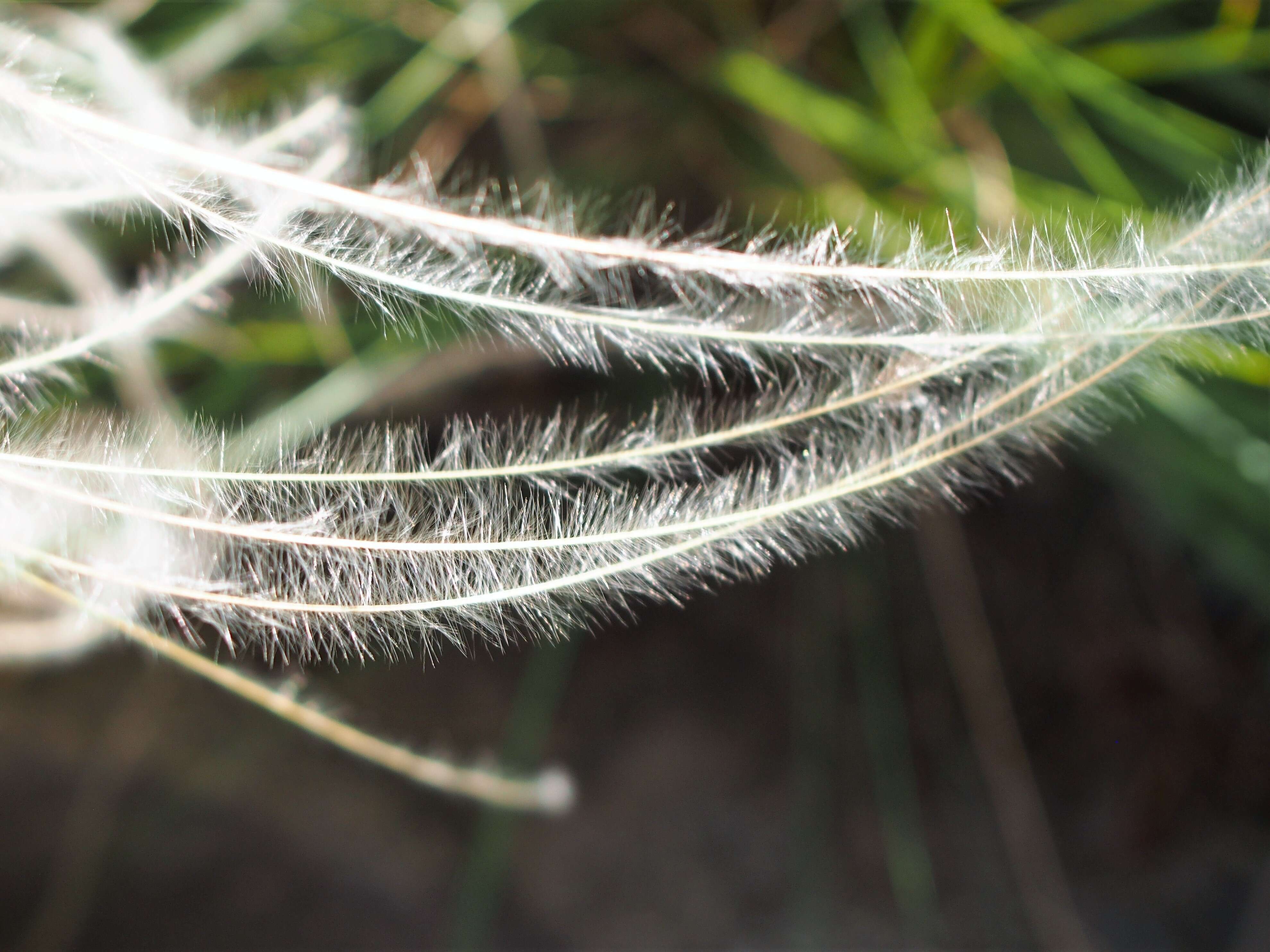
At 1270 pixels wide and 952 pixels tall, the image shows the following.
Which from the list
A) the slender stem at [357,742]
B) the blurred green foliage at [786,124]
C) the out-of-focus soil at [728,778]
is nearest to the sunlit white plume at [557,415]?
the slender stem at [357,742]

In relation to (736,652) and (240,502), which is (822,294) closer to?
(240,502)

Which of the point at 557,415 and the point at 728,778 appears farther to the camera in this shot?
the point at 728,778

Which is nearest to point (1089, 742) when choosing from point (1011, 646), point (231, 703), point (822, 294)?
point (1011, 646)

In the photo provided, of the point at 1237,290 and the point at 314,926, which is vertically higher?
the point at 1237,290

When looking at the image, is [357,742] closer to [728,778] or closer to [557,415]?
[557,415]

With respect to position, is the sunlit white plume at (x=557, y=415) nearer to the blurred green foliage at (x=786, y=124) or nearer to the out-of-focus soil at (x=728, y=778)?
the blurred green foliage at (x=786, y=124)

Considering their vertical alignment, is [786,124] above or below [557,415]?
above

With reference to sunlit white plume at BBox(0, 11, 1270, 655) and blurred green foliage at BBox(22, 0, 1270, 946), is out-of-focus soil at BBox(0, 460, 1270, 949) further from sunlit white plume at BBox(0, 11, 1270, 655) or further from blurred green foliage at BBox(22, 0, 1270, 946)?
sunlit white plume at BBox(0, 11, 1270, 655)

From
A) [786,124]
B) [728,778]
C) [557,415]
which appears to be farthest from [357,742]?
[786,124]
